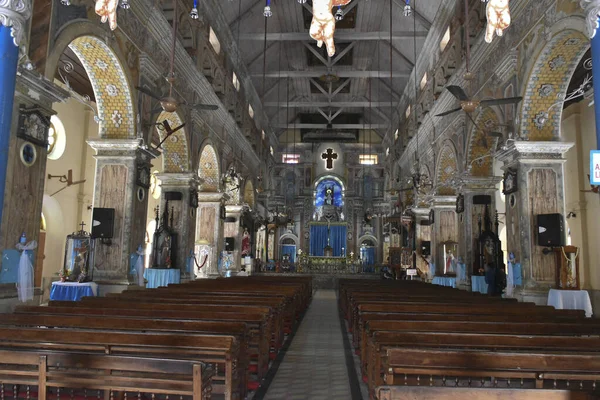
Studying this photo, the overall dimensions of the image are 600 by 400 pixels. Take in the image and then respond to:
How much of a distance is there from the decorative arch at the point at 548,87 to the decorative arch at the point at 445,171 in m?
6.28

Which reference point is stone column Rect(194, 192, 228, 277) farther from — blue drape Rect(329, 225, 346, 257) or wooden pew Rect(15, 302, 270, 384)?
blue drape Rect(329, 225, 346, 257)

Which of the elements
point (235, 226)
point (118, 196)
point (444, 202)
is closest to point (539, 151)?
point (444, 202)

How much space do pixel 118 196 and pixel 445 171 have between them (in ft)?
37.0

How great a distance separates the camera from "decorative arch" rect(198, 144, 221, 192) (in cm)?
1711

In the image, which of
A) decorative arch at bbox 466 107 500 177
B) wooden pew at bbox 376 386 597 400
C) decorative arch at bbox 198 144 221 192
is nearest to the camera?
wooden pew at bbox 376 386 597 400

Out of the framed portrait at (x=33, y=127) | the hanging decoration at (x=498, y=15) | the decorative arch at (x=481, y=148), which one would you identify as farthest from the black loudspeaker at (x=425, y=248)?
the framed portrait at (x=33, y=127)

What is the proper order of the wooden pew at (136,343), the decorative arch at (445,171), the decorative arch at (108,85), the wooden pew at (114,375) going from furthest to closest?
the decorative arch at (445,171), the decorative arch at (108,85), the wooden pew at (136,343), the wooden pew at (114,375)

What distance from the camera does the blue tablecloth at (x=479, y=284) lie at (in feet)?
41.9

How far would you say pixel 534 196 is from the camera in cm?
971

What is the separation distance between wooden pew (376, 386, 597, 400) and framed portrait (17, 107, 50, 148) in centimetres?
628

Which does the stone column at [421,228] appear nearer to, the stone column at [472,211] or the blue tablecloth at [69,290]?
the stone column at [472,211]

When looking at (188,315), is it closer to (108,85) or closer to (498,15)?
(498,15)

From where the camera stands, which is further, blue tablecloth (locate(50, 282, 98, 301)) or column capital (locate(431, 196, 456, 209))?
column capital (locate(431, 196, 456, 209))

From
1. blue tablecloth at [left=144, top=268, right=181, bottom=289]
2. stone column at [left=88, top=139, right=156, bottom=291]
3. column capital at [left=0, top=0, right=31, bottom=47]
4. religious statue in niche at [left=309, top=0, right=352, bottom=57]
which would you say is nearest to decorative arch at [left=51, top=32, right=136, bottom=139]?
stone column at [left=88, top=139, right=156, bottom=291]
